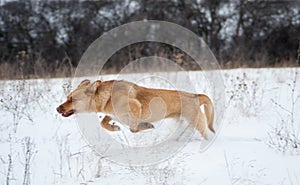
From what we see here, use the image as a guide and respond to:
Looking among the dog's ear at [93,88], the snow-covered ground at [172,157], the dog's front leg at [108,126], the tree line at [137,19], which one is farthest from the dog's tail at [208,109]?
the tree line at [137,19]

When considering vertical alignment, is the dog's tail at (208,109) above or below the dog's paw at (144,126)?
above

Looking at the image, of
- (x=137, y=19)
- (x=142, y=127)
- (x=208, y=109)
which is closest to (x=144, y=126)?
(x=142, y=127)

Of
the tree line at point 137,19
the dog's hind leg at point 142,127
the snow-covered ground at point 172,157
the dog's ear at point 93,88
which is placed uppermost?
the tree line at point 137,19

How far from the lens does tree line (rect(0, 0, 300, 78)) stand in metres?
17.1

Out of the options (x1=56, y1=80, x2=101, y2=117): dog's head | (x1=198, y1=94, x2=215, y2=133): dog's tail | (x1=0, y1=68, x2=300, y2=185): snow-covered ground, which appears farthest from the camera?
(x1=198, y1=94, x2=215, y2=133): dog's tail

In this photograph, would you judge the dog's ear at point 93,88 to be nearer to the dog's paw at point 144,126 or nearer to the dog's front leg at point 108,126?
the dog's front leg at point 108,126

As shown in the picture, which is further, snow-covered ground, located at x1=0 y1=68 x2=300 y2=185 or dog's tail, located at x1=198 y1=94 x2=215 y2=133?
dog's tail, located at x1=198 y1=94 x2=215 y2=133

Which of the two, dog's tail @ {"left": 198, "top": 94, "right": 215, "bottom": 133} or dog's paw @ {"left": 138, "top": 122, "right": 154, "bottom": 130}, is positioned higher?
dog's tail @ {"left": 198, "top": 94, "right": 215, "bottom": 133}

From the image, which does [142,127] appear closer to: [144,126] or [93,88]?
[144,126]

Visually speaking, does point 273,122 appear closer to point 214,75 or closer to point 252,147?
point 252,147

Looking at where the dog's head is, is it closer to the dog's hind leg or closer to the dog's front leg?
the dog's front leg

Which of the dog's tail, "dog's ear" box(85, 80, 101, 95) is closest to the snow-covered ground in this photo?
the dog's tail

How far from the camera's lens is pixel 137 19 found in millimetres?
18297

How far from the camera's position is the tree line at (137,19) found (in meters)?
17.1
